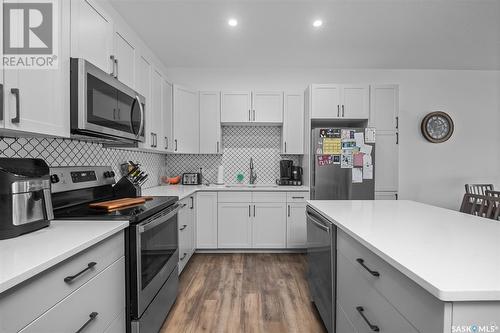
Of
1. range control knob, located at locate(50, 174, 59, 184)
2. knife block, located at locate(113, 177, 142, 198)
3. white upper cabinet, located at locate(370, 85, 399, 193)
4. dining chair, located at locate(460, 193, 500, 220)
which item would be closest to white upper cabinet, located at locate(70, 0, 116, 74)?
range control knob, located at locate(50, 174, 59, 184)

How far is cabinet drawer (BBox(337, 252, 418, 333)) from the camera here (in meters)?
0.89

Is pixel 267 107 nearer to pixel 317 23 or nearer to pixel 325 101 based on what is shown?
pixel 325 101

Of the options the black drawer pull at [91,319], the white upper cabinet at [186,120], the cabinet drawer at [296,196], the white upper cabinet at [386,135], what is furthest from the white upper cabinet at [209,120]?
the black drawer pull at [91,319]

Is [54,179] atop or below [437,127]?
below

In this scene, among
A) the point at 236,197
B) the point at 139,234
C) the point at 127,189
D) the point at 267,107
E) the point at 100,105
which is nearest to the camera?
the point at 139,234

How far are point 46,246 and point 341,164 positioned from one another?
10.1 ft

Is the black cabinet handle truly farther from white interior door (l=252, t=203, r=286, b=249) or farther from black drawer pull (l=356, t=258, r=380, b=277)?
white interior door (l=252, t=203, r=286, b=249)

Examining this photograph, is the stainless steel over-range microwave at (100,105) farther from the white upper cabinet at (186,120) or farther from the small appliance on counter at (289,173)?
the small appliance on counter at (289,173)

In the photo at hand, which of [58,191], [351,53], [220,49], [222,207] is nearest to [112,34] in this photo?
[58,191]

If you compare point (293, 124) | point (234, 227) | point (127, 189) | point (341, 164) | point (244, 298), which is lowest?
point (244, 298)

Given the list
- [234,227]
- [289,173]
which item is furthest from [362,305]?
[289,173]

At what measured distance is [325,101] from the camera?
137 inches

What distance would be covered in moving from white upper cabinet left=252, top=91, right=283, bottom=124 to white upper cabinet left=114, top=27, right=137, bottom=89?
174 cm

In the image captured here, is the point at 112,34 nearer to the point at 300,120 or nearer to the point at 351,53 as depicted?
the point at 300,120
